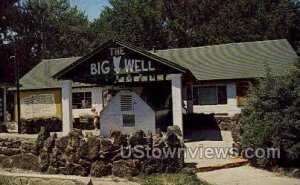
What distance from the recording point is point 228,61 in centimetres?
2916

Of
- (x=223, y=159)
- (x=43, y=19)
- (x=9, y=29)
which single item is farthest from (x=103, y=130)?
(x=43, y=19)

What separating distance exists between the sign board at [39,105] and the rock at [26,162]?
1875 centimetres

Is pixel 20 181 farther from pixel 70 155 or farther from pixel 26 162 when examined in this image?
pixel 26 162

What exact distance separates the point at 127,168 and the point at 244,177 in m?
3.36

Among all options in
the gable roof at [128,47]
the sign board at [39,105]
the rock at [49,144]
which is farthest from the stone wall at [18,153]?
the sign board at [39,105]

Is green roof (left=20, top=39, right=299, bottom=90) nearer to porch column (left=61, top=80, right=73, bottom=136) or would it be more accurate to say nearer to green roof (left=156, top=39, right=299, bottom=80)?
green roof (left=156, top=39, right=299, bottom=80)

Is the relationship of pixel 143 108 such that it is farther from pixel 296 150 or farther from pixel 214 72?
pixel 214 72

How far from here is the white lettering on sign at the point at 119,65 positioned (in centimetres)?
1725

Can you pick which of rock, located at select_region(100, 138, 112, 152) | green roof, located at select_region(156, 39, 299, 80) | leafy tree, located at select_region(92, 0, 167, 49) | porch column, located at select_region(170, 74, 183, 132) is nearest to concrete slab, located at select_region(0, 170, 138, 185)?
rock, located at select_region(100, 138, 112, 152)

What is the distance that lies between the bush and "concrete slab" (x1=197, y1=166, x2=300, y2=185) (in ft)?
2.40

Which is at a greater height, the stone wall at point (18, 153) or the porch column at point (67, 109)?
the porch column at point (67, 109)

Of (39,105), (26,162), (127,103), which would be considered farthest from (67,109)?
(39,105)

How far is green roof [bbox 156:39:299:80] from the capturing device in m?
26.9

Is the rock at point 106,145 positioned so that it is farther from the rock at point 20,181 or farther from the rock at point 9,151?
the rock at point 9,151
